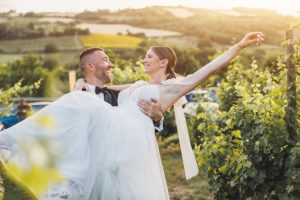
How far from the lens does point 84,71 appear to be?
333cm

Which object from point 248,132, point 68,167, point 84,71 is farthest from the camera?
point 248,132

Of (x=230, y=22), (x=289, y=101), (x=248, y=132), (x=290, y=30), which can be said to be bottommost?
(x=230, y=22)

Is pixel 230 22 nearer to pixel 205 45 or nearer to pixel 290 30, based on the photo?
pixel 205 45

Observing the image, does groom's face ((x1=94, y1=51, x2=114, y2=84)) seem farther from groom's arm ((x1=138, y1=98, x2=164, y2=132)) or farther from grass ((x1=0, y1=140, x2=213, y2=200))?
grass ((x1=0, y1=140, x2=213, y2=200))

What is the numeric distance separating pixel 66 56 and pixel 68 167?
58.9 metres

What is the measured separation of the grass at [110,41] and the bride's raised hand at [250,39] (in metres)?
52.7

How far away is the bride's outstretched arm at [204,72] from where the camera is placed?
3115mm

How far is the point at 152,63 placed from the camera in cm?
351

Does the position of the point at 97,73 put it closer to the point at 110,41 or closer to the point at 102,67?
the point at 102,67

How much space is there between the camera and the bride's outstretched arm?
3115 millimetres

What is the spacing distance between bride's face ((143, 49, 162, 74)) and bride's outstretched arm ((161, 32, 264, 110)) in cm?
24

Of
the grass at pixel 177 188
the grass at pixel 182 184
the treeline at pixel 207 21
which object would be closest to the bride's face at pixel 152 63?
the grass at pixel 177 188

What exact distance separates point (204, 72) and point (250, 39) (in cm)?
35

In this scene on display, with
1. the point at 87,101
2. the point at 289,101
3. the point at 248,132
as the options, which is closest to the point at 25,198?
the point at 248,132
